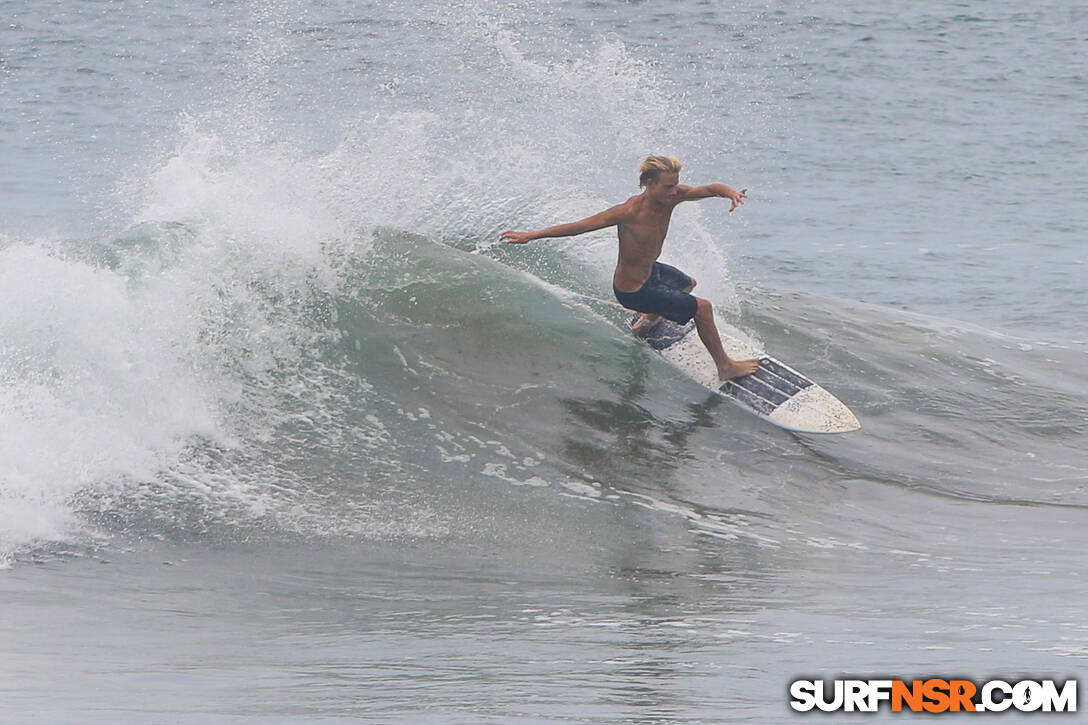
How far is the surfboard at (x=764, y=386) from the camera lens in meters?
8.52

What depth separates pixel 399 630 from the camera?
533 cm

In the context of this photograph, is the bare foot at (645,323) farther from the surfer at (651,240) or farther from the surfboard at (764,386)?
the surfer at (651,240)

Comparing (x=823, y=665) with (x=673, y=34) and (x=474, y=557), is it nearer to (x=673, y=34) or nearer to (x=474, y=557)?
(x=474, y=557)

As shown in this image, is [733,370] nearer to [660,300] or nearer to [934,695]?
[660,300]

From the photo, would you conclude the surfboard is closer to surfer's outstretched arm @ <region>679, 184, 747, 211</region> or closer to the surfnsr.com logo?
surfer's outstretched arm @ <region>679, 184, 747, 211</region>

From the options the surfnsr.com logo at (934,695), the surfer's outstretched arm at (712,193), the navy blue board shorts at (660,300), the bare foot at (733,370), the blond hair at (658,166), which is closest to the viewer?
the surfnsr.com logo at (934,695)

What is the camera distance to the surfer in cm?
809

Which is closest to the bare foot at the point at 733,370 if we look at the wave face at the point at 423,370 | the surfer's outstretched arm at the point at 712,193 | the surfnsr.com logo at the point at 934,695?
the wave face at the point at 423,370

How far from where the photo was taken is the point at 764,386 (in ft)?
28.6

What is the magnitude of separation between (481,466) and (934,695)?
385 centimetres

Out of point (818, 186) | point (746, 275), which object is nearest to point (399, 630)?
point (746, 275)

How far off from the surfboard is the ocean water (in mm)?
149

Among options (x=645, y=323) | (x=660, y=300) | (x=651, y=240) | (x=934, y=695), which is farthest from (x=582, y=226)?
(x=934, y=695)

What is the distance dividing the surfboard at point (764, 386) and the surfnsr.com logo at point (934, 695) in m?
4.21
